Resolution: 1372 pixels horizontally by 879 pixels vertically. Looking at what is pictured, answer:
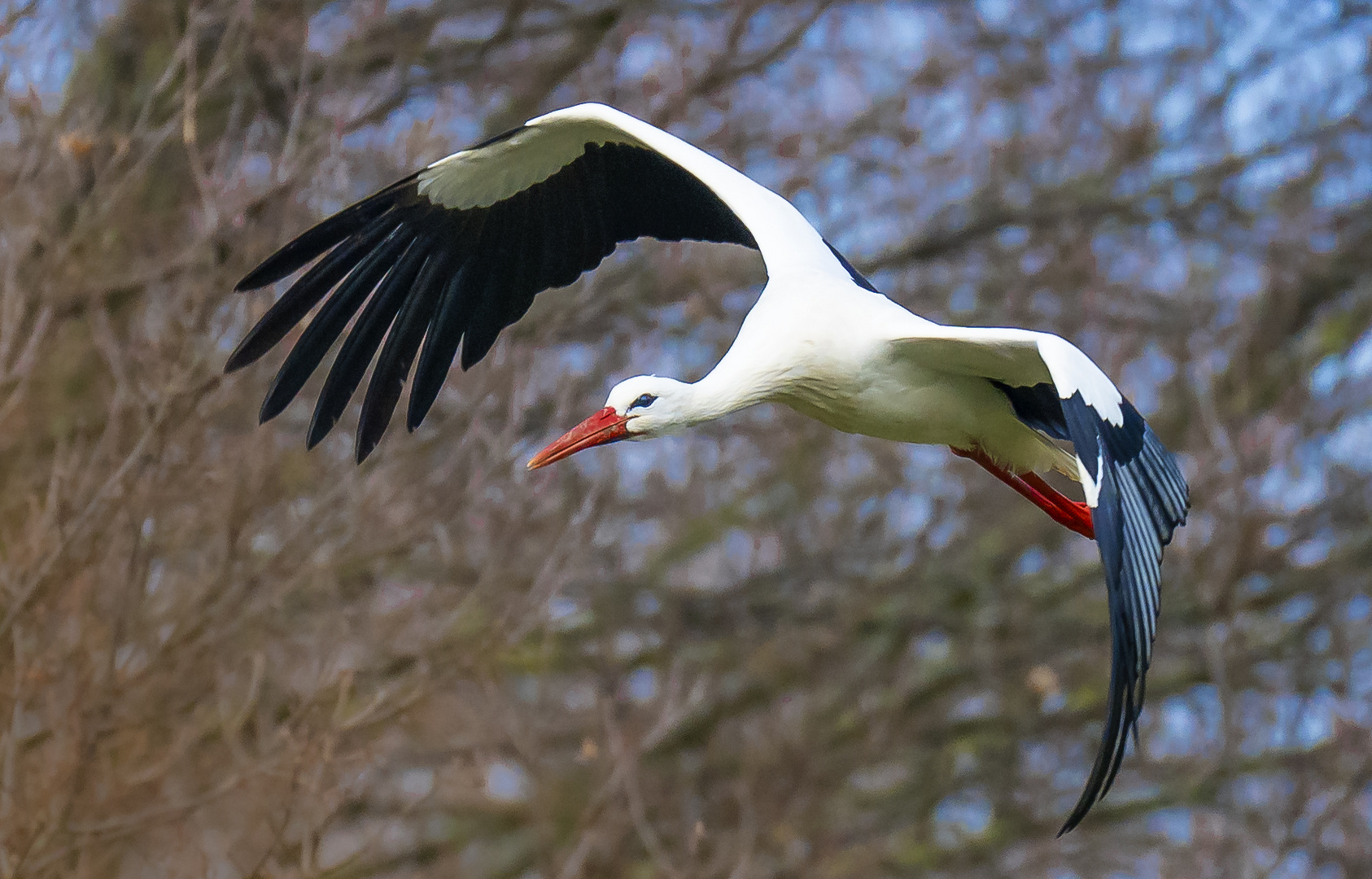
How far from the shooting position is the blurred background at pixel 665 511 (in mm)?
6992

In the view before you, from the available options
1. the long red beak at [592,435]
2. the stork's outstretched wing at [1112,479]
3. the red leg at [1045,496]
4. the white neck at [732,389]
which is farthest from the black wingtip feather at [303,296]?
the red leg at [1045,496]

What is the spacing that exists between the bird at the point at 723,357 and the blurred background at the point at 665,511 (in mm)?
584

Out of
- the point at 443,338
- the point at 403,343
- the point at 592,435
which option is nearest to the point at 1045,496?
the point at 592,435

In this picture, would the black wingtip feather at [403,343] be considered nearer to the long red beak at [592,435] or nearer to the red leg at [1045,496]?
the long red beak at [592,435]

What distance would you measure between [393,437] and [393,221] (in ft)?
6.30

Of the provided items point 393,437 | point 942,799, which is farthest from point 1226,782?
point 393,437

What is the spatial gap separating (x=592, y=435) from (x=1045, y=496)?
1.71 meters

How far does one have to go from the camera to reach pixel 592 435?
564 centimetres

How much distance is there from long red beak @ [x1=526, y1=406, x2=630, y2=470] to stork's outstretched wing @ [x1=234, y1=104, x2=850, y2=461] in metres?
0.98

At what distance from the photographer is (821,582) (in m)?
12.0

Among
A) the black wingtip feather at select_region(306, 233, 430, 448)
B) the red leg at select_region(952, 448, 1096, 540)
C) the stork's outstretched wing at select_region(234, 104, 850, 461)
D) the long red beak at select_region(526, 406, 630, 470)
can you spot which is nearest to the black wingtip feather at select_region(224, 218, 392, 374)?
the stork's outstretched wing at select_region(234, 104, 850, 461)

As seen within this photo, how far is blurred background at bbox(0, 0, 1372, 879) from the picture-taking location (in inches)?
275

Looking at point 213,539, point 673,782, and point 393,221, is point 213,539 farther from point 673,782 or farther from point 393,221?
point 673,782

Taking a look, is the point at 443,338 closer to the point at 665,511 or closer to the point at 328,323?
the point at 328,323
